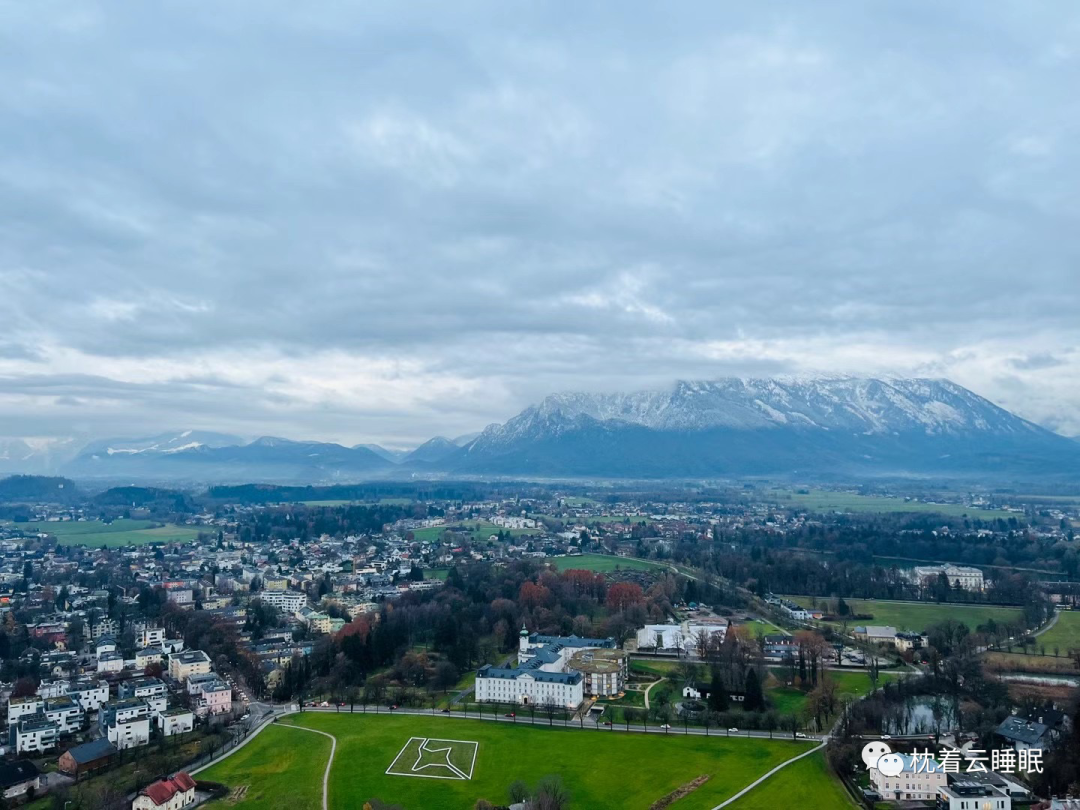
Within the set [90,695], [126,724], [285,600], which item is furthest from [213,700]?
[285,600]

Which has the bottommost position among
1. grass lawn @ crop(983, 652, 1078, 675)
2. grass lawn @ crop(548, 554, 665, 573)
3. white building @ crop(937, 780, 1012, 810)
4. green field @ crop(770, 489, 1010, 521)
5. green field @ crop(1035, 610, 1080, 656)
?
grass lawn @ crop(548, 554, 665, 573)

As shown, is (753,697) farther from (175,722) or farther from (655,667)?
(175,722)

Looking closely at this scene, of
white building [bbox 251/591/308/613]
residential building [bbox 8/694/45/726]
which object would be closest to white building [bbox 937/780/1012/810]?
residential building [bbox 8/694/45/726]

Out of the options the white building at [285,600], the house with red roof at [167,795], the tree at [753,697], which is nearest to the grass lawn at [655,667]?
the tree at [753,697]

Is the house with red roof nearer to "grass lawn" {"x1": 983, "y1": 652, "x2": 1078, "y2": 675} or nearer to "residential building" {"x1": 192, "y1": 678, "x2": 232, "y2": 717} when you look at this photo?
"residential building" {"x1": 192, "y1": 678, "x2": 232, "y2": 717}

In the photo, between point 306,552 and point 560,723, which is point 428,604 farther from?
point 306,552
